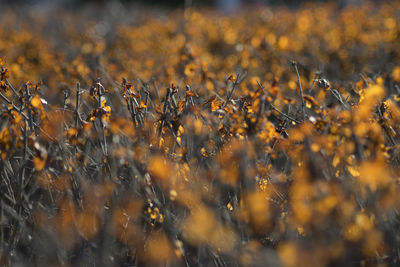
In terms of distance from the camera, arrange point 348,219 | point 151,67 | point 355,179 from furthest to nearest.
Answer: point 151,67
point 355,179
point 348,219

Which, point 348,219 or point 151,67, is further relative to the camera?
point 151,67

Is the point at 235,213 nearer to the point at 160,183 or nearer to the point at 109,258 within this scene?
the point at 160,183

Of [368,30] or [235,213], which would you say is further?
[368,30]

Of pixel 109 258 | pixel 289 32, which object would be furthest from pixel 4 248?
pixel 289 32

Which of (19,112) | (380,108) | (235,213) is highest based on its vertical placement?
(380,108)

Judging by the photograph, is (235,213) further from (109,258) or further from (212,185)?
(109,258)

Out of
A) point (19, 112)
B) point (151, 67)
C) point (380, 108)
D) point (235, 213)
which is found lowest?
point (151, 67)

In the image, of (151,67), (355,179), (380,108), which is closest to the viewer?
(355,179)

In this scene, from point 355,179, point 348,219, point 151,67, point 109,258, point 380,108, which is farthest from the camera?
point 151,67

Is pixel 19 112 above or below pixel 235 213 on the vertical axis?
above

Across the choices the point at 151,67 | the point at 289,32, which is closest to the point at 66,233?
the point at 151,67
